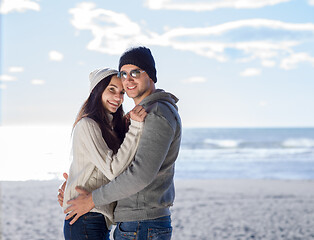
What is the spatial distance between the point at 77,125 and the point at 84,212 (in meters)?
0.45

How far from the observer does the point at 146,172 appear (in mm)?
1869

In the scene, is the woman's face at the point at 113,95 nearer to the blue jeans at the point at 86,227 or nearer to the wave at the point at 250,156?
the blue jeans at the point at 86,227

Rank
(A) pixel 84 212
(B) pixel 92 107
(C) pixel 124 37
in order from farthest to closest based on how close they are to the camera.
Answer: (C) pixel 124 37, (B) pixel 92 107, (A) pixel 84 212

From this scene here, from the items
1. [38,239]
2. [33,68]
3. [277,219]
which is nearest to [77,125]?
[38,239]

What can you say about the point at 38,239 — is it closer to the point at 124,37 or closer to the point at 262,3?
the point at 124,37

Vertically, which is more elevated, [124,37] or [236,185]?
[124,37]

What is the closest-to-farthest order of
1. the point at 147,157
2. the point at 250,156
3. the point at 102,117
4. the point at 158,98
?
the point at 147,157 → the point at 158,98 → the point at 102,117 → the point at 250,156

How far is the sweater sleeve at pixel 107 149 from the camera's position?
195 cm

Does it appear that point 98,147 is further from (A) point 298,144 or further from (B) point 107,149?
(A) point 298,144

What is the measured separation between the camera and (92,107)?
2.29 meters

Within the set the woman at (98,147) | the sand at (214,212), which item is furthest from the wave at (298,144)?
the woman at (98,147)

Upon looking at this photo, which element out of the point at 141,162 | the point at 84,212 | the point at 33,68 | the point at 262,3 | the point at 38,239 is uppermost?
the point at 262,3

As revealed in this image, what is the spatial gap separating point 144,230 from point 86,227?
1.12 ft

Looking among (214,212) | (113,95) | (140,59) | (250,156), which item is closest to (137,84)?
(140,59)
